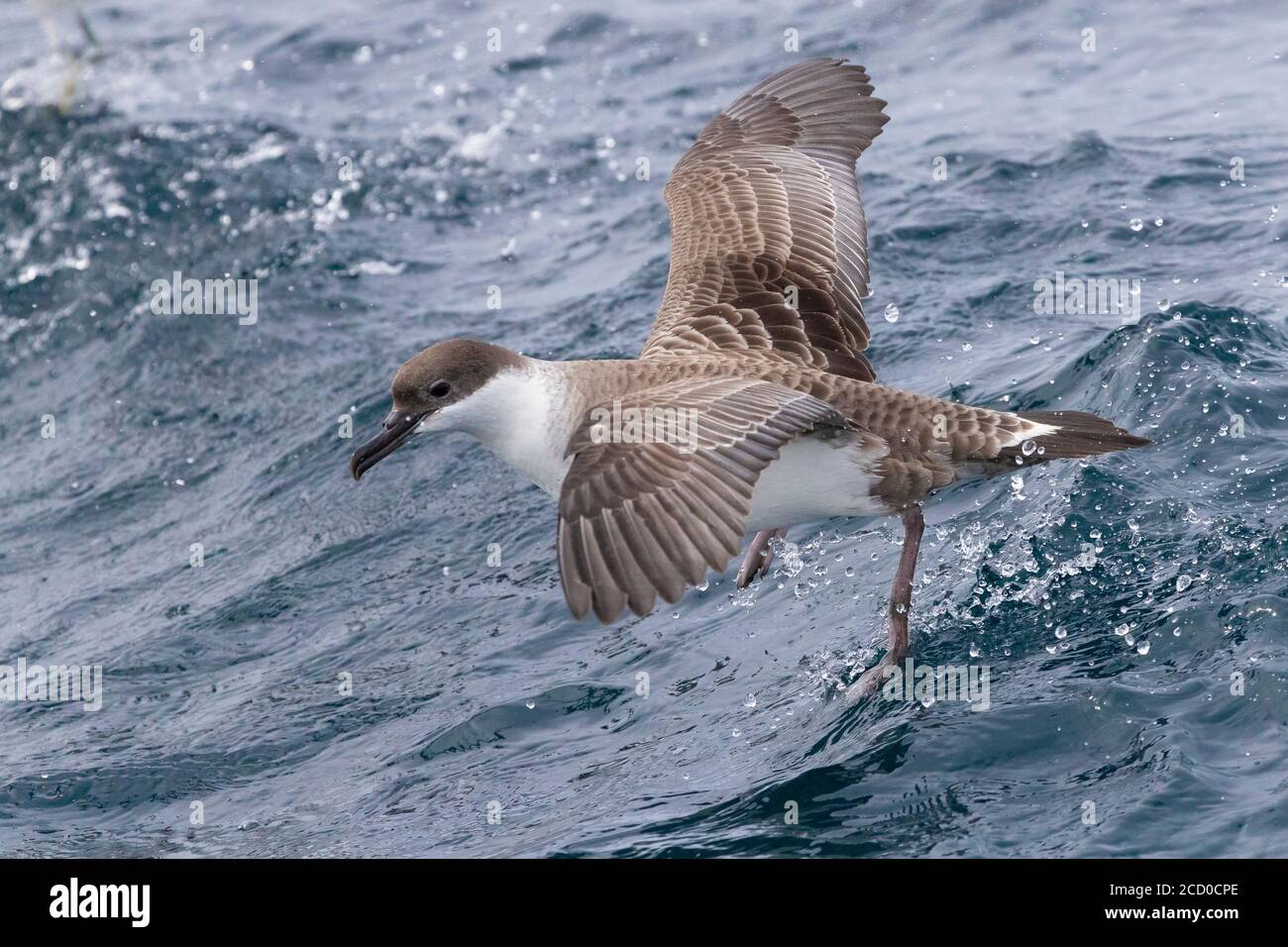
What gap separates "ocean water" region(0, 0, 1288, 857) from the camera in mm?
6188

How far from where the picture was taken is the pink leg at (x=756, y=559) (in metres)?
7.66

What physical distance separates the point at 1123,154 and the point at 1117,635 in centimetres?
663

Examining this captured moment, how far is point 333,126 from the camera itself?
14625mm

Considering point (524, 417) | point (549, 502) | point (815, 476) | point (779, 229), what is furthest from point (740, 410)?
point (549, 502)
